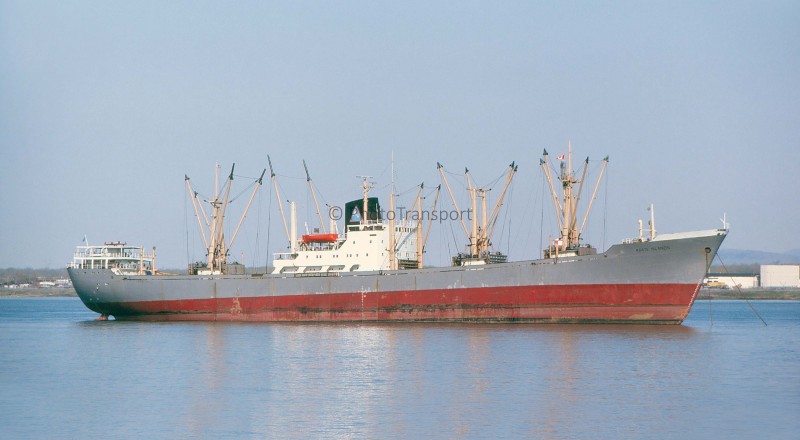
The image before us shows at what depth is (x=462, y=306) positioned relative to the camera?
51469 mm

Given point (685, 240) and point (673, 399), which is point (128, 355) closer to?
point (673, 399)

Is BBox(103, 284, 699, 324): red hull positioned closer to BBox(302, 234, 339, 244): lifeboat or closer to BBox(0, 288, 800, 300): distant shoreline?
BBox(302, 234, 339, 244): lifeboat

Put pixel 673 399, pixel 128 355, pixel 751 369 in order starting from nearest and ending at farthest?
pixel 673 399 < pixel 751 369 < pixel 128 355

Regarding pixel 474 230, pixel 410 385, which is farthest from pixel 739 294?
pixel 410 385

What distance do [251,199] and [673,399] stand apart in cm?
4310

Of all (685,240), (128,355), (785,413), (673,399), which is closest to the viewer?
(785,413)

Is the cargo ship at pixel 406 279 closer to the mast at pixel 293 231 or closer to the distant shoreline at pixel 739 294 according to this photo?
the mast at pixel 293 231

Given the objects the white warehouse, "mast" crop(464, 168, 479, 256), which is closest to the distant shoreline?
the white warehouse

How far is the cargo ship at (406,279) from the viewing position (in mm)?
47219

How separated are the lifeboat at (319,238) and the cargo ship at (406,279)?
0.20ft

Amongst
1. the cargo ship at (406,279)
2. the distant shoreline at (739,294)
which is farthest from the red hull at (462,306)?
the distant shoreline at (739,294)

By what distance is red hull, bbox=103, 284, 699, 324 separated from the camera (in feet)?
156

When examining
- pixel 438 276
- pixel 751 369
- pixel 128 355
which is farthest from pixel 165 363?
pixel 751 369

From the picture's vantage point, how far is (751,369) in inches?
1331
